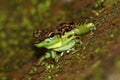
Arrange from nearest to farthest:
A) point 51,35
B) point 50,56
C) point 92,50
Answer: point 92,50
point 51,35
point 50,56

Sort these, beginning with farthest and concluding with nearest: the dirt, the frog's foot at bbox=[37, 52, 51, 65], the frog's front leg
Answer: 1. the frog's foot at bbox=[37, 52, 51, 65]
2. the frog's front leg
3. the dirt

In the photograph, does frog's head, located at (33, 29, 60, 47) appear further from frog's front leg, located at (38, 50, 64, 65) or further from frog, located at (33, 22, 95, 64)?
frog's front leg, located at (38, 50, 64, 65)

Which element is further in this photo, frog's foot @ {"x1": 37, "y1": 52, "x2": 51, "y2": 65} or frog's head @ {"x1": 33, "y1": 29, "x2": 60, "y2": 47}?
frog's foot @ {"x1": 37, "y1": 52, "x2": 51, "y2": 65}

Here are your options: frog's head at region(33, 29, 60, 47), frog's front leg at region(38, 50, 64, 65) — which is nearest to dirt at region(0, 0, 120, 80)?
frog's front leg at region(38, 50, 64, 65)

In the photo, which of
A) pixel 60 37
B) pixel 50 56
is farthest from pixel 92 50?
pixel 50 56

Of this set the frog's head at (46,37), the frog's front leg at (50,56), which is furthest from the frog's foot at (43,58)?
the frog's head at (46,37)

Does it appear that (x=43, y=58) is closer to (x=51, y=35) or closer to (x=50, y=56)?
(x=50, y=56)

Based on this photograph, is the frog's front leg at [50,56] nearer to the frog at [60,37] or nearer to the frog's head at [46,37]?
the frog at [60,37]

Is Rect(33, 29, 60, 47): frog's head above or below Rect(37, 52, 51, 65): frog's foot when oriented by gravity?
above
